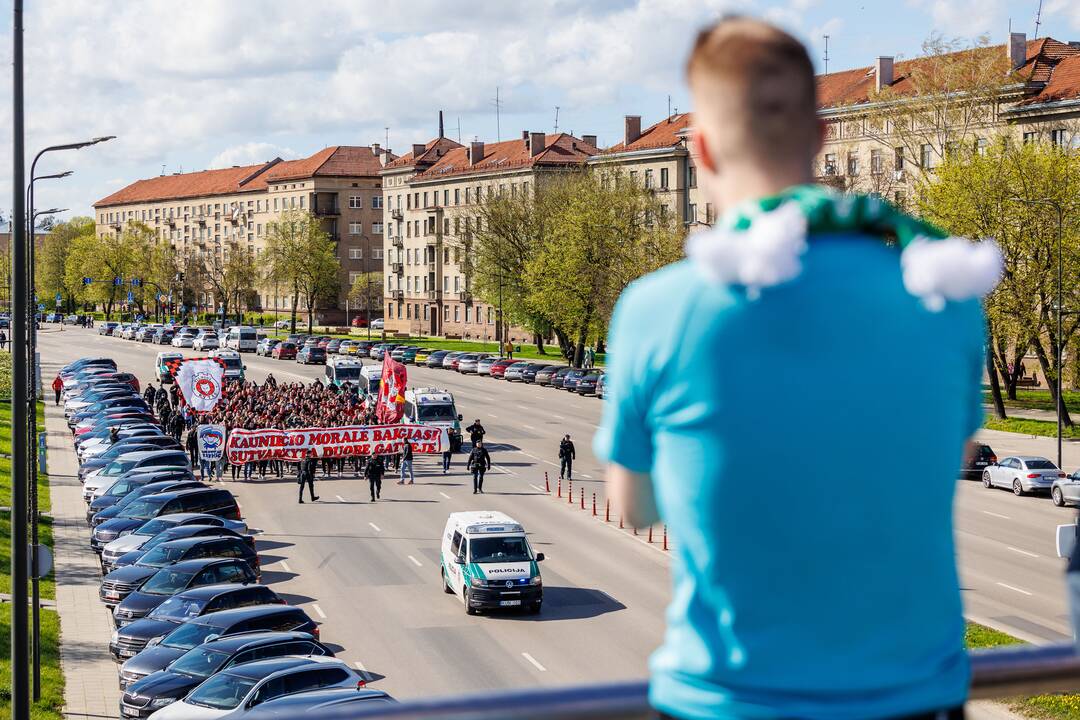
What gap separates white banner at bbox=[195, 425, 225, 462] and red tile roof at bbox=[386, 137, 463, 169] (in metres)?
94.5

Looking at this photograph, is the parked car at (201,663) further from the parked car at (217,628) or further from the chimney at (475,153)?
the chimney at (475,153)

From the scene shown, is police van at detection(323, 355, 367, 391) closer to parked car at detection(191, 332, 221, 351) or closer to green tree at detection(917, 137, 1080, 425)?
green tree at detection(917, 137, 1080, 425)

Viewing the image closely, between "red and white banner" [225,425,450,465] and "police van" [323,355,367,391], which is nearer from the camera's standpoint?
"red and white banner" [225,425,450,465]

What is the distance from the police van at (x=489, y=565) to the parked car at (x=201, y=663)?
6260mm

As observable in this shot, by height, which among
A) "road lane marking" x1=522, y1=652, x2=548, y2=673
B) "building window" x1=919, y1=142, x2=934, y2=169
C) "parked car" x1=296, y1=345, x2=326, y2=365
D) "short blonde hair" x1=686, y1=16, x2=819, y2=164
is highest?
"building window" x1=919, y1=142, x2=934, y2=169

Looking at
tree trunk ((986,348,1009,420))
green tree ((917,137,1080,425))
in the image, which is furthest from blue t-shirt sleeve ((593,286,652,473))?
tree trunk ((986,348,1009,420))

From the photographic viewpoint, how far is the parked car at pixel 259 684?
1895 centimetres

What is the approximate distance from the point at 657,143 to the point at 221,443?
62.2 meters

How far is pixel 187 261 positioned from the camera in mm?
157125

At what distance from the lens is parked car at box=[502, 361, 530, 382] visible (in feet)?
275

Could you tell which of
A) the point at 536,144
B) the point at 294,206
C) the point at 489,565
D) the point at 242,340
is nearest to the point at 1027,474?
the point at 489,565

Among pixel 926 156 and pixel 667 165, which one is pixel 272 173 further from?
pixel 926 156

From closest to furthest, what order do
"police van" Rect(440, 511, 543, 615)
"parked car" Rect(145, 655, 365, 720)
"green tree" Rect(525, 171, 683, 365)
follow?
"parked car" Rect(145, 655, 365, 720), "police van" Rect(440, 511, 543, 615), "green tree" Rect(525, 171, 683, 365)

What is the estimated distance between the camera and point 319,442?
43625 mm
